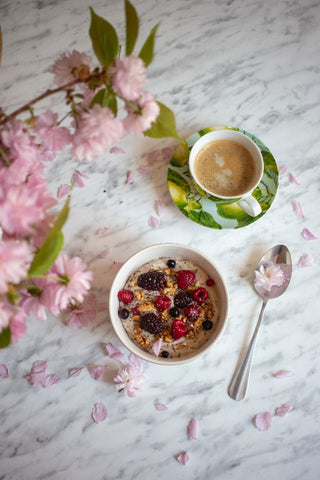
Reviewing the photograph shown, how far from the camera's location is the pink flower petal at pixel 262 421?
2.88 ft

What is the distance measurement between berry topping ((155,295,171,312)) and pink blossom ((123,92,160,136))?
0.46m

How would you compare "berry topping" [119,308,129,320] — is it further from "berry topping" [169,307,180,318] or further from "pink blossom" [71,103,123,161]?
"pink blossom" [71,103,123,161]

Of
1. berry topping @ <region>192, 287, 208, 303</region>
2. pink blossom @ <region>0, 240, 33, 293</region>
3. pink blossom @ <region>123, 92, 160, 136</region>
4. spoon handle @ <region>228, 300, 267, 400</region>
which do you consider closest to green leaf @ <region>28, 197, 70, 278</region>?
pink blossom @ <region>0, 240, 33, 293</region>

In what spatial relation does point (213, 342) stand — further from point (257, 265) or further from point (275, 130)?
point (275, 130)

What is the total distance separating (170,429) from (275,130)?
28.2 inches

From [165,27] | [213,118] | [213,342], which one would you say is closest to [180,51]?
[165,27]

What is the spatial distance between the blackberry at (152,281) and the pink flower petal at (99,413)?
0.88 ft

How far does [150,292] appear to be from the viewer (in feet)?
2.90

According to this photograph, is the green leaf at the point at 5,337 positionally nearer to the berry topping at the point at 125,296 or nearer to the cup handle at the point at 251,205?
the berry topping at the point at 125,296

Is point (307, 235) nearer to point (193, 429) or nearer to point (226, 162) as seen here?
point (226, 162)

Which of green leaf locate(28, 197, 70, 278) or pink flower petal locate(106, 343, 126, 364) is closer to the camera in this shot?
green leaf locate(28, 197, 70, 278)

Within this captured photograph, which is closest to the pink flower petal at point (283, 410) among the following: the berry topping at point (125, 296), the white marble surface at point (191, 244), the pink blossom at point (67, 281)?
the white marble surface at point (191, 244)

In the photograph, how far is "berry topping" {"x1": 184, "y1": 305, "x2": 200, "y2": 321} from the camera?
85 cm

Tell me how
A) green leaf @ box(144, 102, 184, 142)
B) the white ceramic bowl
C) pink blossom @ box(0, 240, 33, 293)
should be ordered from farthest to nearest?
1. the white ceramic bowl
2. green leaf @ box(144, 102, 184, 142)
3. pink blossom @ box(0, 240, 33, 293)
